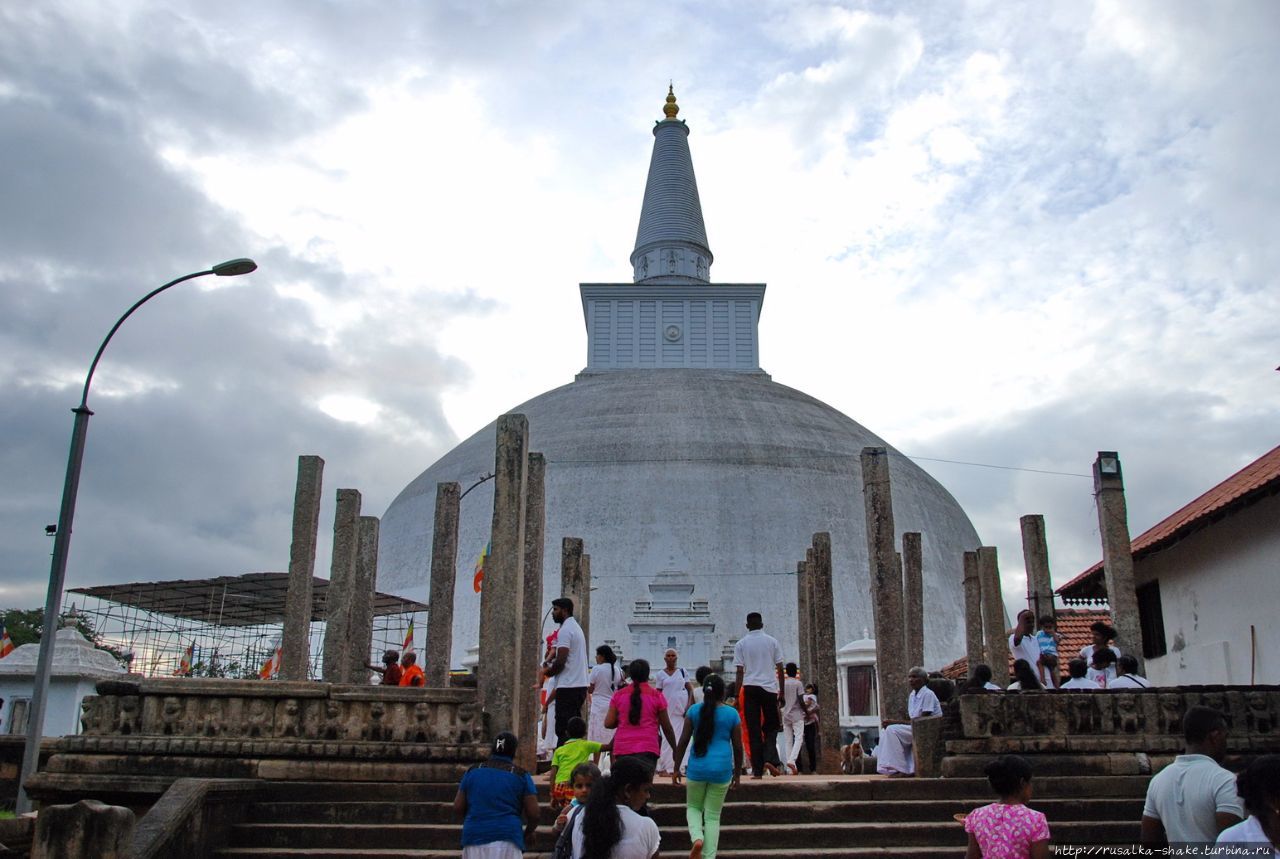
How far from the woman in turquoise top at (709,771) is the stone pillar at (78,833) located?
393 centimetres

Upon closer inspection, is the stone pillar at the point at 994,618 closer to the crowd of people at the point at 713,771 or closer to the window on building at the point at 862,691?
the crowd of people at the point at 713,771

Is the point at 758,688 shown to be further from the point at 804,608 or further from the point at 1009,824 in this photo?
the point at 804,608

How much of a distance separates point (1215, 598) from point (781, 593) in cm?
1679

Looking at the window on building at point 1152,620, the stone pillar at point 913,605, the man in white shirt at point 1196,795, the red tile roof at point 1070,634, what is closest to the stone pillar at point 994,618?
the stone pillar at point 913,605

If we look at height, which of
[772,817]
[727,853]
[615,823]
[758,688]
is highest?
[758,688]

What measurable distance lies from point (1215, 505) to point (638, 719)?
1097 centimetres

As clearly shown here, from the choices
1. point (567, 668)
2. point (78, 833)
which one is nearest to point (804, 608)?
point (567, 668)

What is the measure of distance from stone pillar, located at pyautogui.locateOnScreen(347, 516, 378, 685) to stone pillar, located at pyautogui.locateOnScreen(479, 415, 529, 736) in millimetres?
6694

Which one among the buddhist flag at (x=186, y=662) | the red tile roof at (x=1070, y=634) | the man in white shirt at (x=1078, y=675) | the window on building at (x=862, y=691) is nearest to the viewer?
the man in white shirt at (x=1078, y=675)

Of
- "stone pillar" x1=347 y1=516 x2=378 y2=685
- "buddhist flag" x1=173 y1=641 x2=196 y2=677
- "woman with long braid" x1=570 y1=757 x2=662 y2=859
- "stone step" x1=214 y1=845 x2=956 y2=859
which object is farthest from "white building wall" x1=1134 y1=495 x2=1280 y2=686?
"buddhist flag" x1=173 y1=641 x2=196 y2=677

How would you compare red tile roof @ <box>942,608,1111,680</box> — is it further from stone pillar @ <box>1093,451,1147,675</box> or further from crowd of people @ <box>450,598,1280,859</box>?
crowd of people @ <box>450,598,1280,859</box>

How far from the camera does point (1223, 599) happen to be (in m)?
17.8

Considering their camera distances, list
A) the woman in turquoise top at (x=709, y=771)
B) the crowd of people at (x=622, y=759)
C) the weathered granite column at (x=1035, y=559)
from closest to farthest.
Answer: the crowd of people at (x=622, y=759) → the woman in turquoise top at (x=709, y=771) → the weathered granite column at (x=1035, y=559)

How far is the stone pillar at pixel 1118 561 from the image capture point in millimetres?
14031
